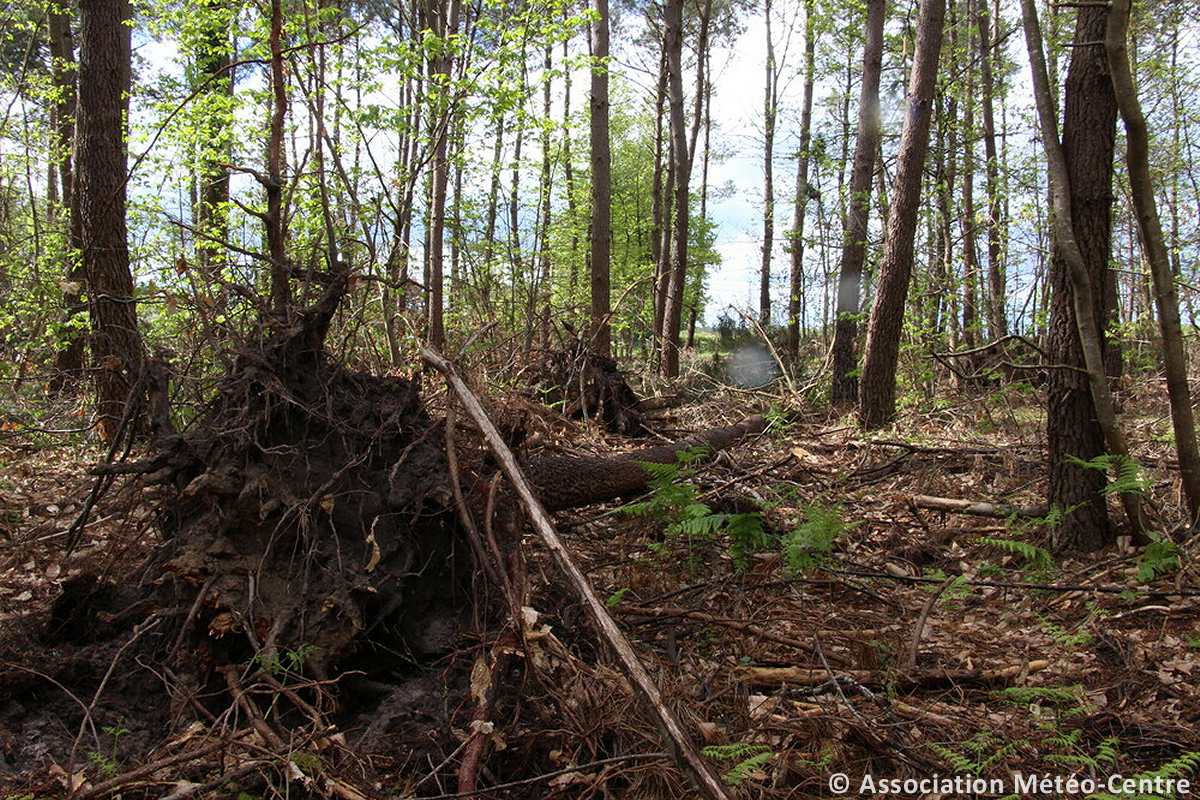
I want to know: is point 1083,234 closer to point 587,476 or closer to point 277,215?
point 587,476

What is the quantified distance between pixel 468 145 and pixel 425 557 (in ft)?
28.4

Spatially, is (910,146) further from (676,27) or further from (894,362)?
(676,27)

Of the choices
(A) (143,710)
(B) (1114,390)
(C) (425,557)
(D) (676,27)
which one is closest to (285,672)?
(A) (143,710)

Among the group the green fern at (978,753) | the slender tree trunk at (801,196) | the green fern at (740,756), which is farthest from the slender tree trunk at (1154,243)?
the slender tree trunk at (801,196)

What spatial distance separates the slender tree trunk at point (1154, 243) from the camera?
385 cm

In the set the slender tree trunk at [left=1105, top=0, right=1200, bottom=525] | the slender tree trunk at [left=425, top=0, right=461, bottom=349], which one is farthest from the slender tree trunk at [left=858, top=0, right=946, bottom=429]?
the slender tree trunk at [left=425, top=0, right=461, bottom=349]

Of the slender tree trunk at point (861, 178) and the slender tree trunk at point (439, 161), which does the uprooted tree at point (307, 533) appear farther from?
the slender tree trunk at point (861, 178)

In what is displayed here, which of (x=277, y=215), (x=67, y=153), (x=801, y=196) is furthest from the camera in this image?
(x=801, y=196)

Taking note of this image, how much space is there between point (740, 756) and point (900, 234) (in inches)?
301

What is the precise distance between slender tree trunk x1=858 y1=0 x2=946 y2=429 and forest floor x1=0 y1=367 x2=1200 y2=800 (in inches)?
140

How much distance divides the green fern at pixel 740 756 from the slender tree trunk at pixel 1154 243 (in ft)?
11.3

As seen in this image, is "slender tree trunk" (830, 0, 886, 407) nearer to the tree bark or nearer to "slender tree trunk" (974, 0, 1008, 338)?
"slender tree trunk" (974, 0, 1008, 338)

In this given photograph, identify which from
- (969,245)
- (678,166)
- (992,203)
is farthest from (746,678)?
(678,166)

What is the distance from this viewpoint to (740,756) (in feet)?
7.84
